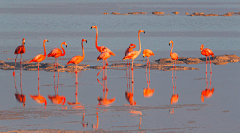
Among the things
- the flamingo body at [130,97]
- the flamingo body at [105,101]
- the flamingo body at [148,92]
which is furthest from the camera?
the flamingo body at [148,92]

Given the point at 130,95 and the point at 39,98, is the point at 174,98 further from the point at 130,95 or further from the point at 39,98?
the point at 39,98

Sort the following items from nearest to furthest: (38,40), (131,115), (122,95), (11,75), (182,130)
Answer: (182,130) < (131,115) < (122,95) < (11,75) < (38,40)

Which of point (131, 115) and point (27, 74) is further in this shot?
point (27, 74)

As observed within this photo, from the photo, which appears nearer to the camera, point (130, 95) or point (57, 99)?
point (57, 99)

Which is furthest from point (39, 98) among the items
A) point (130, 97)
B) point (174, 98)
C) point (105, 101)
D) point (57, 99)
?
point (174, 98)

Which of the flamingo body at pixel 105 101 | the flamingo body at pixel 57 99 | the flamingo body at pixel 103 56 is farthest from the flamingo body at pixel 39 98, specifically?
the flamingo body at pixel 103 56

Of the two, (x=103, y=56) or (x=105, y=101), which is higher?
(x=103, y=56)

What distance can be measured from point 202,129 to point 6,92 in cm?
632

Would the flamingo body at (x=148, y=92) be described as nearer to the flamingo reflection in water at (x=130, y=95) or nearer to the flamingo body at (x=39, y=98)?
the flamingo reflection in water at (x=130, y=95)

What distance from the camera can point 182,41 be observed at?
2859 cm

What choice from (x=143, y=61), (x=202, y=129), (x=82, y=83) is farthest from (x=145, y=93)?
(x=143, y=61)

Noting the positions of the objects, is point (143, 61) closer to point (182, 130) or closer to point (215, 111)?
point (215, 111)

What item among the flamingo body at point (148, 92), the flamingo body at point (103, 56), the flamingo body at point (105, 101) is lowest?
the flamingo body at point (105, 101)

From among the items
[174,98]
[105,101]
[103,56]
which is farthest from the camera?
[103,56]
